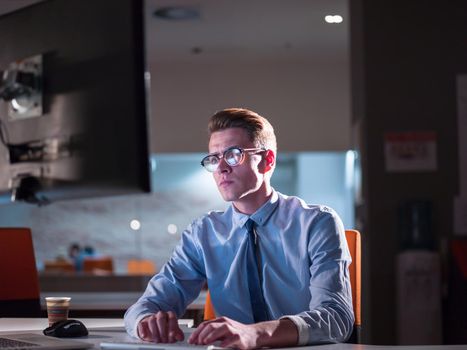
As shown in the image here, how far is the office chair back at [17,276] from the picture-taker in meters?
2.92

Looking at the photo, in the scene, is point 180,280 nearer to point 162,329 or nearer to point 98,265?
point 162,329

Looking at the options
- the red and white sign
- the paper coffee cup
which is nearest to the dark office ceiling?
the red and white sign

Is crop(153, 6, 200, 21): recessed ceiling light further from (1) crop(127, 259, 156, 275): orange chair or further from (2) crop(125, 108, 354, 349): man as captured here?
(2) crop(125, 108, 354, 349): man

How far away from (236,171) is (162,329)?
22.2 inches

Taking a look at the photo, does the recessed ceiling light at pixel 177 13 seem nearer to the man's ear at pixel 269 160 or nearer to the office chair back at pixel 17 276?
the office chair back at pixel 17 276

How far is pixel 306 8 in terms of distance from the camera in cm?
632

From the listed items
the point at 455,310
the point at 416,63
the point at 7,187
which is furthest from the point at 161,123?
the point at 7,187

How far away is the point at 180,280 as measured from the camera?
7.57ft

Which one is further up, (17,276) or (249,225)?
(249,225)

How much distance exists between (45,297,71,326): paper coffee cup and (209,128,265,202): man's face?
18.9 inches

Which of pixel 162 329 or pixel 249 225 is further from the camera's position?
pixel 249 225

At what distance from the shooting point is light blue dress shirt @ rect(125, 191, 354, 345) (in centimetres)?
206

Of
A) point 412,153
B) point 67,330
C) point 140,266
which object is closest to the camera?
point 67,330

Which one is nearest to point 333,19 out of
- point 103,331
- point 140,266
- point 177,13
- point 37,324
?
point 177,13
